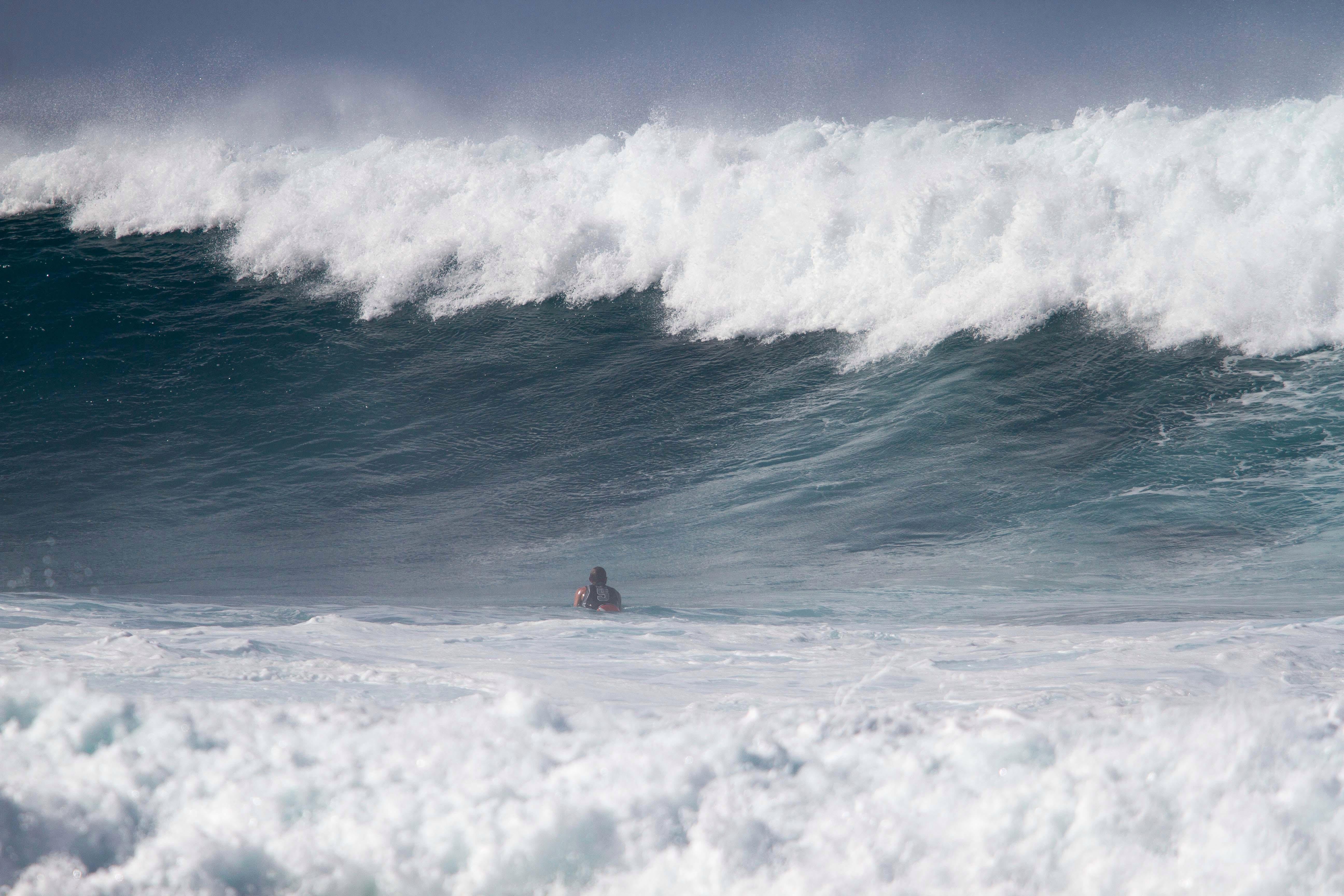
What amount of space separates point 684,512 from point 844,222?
16.6 ft

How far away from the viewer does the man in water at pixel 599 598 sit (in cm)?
551

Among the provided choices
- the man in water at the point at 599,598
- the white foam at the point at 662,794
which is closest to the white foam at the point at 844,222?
the man in water at the point at 599,598

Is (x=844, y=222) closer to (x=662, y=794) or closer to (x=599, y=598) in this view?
(x=599, y=598)

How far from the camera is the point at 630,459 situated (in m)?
8.40

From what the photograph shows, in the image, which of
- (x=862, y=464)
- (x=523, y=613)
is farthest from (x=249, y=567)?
(x=862, y=464)

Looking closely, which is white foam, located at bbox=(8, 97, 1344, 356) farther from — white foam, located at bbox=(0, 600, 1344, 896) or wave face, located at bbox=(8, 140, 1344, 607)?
white foam, located at bbox=(0, 600, 1344, 896)

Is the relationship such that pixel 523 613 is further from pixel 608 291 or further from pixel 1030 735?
pixel 608 291

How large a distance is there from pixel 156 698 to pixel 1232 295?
9.31m

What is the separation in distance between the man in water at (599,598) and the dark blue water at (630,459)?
46cm

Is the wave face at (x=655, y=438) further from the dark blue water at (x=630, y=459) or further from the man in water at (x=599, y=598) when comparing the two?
the man in water at (x=599, y=598)

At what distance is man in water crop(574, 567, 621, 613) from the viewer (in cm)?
Answer: 551

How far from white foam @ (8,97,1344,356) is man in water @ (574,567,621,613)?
519cm

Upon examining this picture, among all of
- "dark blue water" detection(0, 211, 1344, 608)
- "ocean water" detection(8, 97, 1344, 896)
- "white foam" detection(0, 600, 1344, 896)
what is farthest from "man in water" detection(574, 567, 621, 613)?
"white foam" detection(0, 600, 1344, 896)

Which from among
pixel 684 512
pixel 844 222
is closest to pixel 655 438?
pixel 684 512
